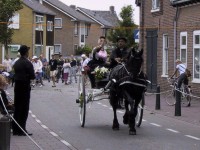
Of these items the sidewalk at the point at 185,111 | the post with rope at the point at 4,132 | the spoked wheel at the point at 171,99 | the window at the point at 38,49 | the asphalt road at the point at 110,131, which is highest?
the window at the point at 38,49

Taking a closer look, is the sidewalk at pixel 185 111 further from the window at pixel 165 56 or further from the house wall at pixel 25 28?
the house wall at pixel 25 28

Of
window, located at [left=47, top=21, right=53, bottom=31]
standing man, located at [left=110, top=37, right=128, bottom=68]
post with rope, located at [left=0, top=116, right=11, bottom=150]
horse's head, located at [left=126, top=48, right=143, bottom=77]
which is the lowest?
post with rope, located at [left=0, top=116, right=11, bottom=150]

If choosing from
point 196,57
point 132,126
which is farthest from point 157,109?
point 132,126

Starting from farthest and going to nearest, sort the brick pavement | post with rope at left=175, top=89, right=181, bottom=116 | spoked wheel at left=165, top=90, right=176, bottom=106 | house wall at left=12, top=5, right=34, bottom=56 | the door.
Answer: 1. house wall at left=12, top=5, right=34, bottom=56
2. the door
3. spoked wheel at left=165, top=90, right=176, bottom=106
4. post with rope at left=175, top=89, right=181, bottom=116
5. the brick pavement

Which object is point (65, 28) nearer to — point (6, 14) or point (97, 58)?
point (6, 14)

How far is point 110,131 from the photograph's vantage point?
1456cm

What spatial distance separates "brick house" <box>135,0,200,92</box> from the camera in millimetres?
26422

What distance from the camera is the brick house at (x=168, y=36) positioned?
86.7ft

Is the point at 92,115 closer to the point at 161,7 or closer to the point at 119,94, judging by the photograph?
the point at 119,94

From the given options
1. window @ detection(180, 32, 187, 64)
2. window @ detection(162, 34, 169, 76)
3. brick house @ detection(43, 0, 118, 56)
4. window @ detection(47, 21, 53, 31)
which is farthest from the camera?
brick house @ detection(43, 0, 118, 56)

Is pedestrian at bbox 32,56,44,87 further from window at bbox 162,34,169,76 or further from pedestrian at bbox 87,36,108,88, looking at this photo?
pedestrian at bbox 87,36,108,88

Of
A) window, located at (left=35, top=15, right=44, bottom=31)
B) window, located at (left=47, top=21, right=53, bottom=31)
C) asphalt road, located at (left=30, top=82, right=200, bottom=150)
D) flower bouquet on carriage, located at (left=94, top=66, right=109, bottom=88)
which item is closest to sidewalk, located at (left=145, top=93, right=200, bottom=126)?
asphalt road, located at (left=30, top=82, right=200, bottom=150)

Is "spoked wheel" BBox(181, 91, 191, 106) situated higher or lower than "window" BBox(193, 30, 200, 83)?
lower

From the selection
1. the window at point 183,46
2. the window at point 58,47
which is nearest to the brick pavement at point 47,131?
the window at point 183,46
